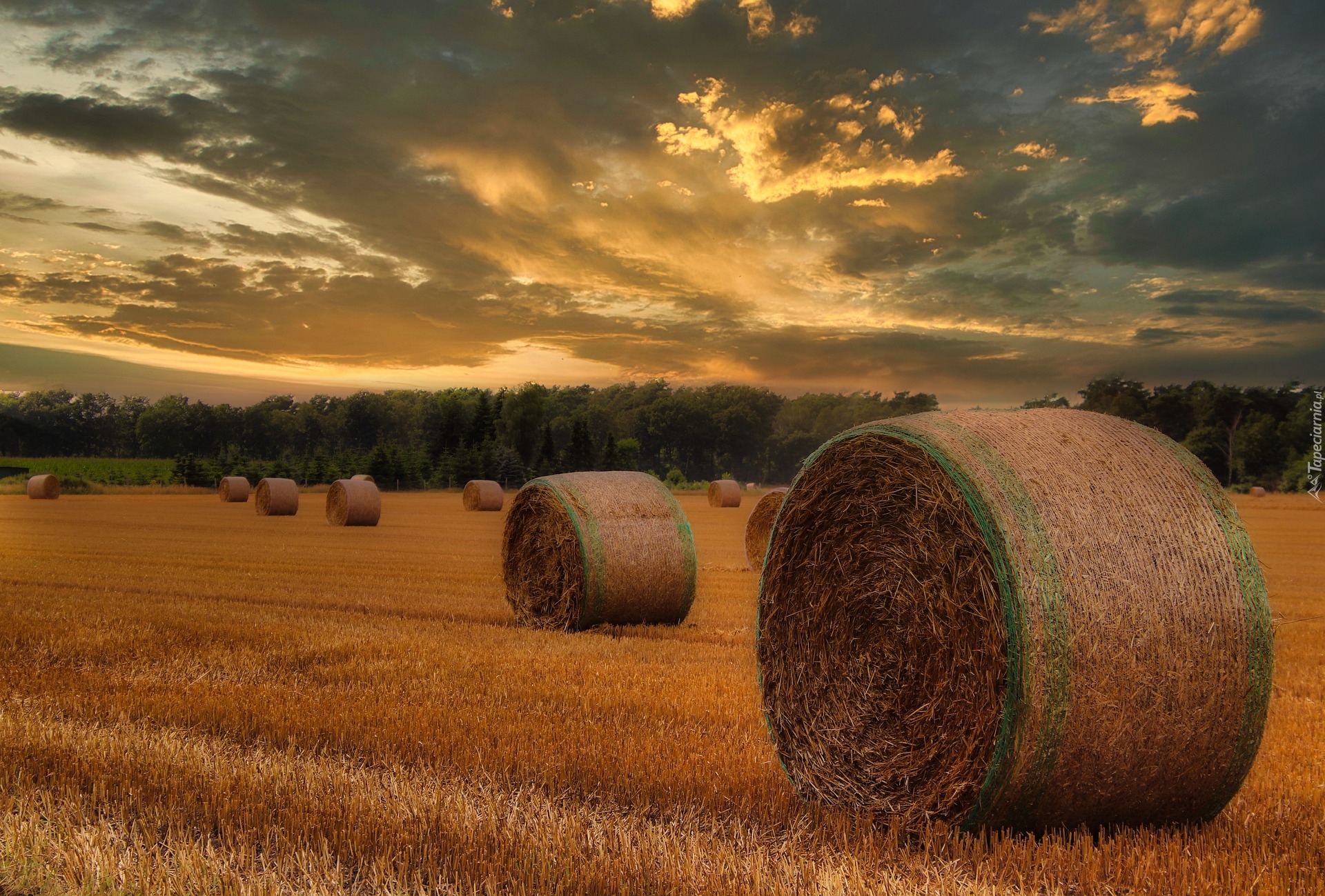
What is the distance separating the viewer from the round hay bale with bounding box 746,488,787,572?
19.8 meters

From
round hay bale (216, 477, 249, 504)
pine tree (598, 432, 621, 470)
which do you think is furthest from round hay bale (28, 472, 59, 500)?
pine tree (598, 432, 621, 470)

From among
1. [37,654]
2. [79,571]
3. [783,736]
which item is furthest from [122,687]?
[79,571]

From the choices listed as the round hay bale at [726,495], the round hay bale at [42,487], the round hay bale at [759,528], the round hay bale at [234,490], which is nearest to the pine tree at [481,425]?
the round hay bale at [234,490]

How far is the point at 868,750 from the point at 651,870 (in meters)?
1.67

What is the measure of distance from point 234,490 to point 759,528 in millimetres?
33681

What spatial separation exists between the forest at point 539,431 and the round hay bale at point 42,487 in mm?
16823

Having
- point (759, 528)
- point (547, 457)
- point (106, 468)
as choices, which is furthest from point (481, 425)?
point (759, 528)

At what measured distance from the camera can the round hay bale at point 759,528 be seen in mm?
19844

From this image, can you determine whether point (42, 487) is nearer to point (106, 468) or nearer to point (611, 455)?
point (106, 468)

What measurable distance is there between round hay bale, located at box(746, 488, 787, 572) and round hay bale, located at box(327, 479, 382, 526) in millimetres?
16806

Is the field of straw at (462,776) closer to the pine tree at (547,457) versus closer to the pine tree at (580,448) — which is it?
the pine tree at (580,448)

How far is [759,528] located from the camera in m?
19.9

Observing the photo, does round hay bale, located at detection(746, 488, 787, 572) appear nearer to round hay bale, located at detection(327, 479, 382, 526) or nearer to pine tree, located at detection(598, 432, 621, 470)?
round hay bale, located at detection(327, 479, 382, 526)

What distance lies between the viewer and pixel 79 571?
17.0 m
